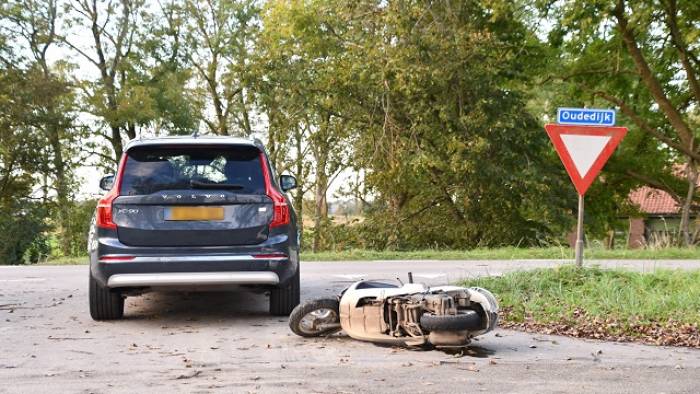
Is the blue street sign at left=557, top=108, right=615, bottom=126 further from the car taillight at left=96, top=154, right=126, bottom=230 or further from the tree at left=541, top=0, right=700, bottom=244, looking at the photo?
the tree at left=541, top=0, right=700, bottom=244

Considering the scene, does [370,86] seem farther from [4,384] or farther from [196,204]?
[4,384]

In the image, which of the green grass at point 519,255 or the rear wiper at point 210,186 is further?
the green grass at point 519,255

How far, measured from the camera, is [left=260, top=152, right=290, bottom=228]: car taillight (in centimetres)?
779

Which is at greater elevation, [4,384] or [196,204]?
[196,204]

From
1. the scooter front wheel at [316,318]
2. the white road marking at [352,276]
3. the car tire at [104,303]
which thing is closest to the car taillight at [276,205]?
the scooter front wheel at [316,318]

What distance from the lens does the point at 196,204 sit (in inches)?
300

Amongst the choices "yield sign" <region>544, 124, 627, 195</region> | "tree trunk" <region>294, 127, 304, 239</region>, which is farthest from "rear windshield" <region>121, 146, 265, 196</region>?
"tree trunk" <region>294, 127, 304, 239</region>

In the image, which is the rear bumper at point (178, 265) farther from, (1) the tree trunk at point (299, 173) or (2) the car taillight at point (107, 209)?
(1) the tree trunk at point (299, 173)

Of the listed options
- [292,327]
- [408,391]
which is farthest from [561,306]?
[408,391]

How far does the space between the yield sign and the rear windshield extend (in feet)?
11.7

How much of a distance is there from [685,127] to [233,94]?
22256 millimetres

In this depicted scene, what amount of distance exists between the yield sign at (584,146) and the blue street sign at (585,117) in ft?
0.22

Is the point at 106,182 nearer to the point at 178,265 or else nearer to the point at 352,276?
the point at 178,265

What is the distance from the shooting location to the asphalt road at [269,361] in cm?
523
